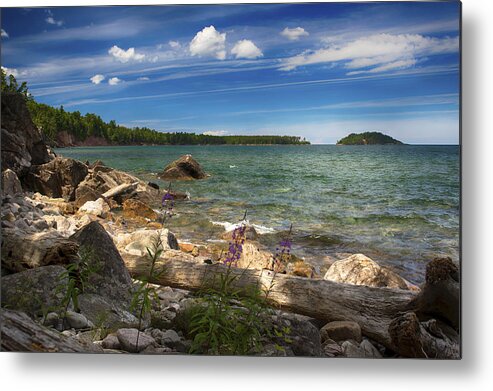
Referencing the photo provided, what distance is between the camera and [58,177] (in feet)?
15.8

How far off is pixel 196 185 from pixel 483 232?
2529 mm

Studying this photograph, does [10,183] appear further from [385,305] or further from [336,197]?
[385,305]

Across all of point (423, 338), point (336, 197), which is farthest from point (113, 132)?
point (423, 338)

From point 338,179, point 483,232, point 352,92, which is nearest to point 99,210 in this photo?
point 338,179

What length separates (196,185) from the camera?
4535 millimetres

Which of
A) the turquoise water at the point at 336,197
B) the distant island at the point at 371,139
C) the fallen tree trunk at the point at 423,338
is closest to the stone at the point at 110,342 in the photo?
the turquoise water at the point at 336,197

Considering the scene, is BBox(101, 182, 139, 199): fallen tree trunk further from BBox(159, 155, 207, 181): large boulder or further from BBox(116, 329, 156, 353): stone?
BBox(116, 329, 156, 353): stone

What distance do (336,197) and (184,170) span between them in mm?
1459

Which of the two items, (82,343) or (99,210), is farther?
(99,210)

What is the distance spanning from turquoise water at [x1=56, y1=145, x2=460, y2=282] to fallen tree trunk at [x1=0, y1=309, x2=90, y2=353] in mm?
1349

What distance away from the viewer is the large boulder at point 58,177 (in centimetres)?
471

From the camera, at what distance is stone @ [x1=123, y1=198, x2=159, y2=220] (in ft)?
15.5

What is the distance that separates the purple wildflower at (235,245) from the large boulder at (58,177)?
1611 millimetres

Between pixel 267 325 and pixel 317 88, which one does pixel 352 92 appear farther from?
pixel 267 325
